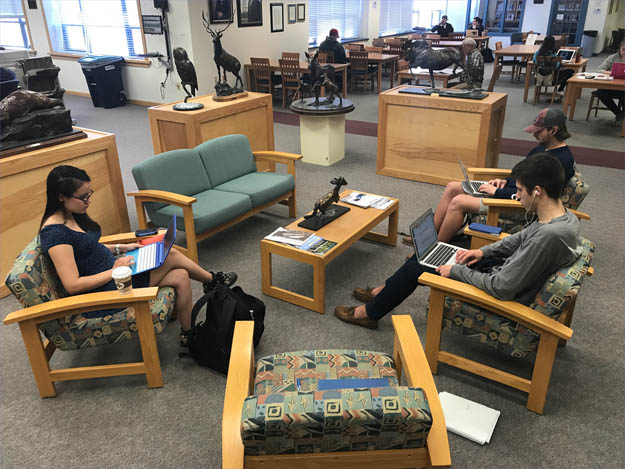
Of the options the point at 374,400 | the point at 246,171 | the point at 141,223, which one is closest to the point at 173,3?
the point at 246,171

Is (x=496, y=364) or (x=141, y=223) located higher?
(x=141, y=223)

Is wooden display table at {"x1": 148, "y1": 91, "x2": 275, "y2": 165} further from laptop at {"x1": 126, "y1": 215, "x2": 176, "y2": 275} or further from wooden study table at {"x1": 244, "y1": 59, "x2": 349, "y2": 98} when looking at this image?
wooden study table at {"x1": 244, "y1": 59, "x2": 349, "y2": 98}

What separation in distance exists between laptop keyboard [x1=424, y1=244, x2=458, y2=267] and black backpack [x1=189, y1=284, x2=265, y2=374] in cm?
100

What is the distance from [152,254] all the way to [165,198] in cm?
85

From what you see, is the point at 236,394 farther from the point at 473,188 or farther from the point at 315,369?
the point at 473,188

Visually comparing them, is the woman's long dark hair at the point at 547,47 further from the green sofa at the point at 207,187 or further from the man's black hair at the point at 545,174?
the man's black hair at the point at 545,174

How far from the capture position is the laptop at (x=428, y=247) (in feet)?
8.91

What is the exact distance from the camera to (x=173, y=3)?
25.9 feet

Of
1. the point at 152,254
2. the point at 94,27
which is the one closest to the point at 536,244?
the point at 152,254

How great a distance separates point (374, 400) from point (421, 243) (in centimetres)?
163

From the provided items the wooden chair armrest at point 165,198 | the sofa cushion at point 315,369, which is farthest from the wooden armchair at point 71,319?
the wooden chair armrest at point 165,198

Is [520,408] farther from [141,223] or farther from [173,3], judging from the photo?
[173,3]

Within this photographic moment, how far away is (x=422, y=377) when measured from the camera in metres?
1.77

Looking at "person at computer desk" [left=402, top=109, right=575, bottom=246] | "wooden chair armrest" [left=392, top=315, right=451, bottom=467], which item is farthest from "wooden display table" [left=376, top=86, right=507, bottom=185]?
"wooden chair armrest" [left=392, top=315, right=451, bottom=467]
